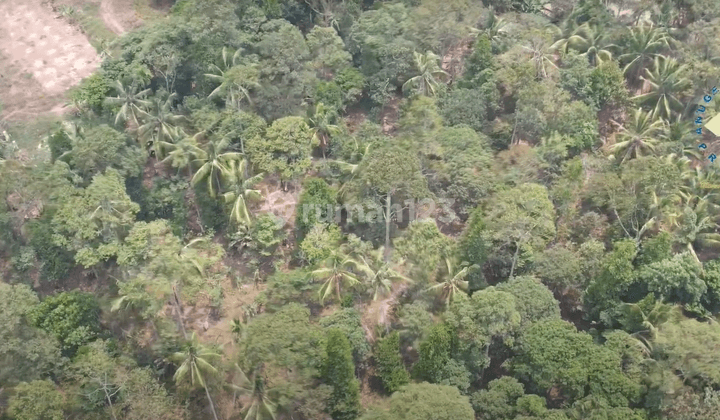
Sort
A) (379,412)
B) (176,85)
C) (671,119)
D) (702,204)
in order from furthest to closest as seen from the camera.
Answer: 1. (176,85)
2. (671,119)
3. (702,204)
4. (379,412)

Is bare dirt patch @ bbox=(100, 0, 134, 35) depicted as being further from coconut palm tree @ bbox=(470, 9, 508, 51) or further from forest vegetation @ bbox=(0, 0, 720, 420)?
coconut palm tree @ bbox=(470, 9, 508, 51)

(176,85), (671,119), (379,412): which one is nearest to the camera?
(379,412)

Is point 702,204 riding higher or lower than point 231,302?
higher

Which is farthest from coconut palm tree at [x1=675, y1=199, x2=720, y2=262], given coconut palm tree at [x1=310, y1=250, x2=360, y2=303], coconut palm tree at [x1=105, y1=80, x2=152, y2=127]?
coconut palm tree at [x1=105, y1=80, x2=152, y2=127]

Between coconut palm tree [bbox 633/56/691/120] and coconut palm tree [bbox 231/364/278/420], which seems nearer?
coconut palm tree [bbox 231/364/278/420]

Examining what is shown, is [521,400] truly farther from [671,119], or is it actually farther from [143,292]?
[671,119]

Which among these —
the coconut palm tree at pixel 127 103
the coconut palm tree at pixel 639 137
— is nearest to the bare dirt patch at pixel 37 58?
the coconut palm tree at pixel 127 103

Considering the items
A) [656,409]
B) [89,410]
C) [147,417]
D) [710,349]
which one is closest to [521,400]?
[656,409]
